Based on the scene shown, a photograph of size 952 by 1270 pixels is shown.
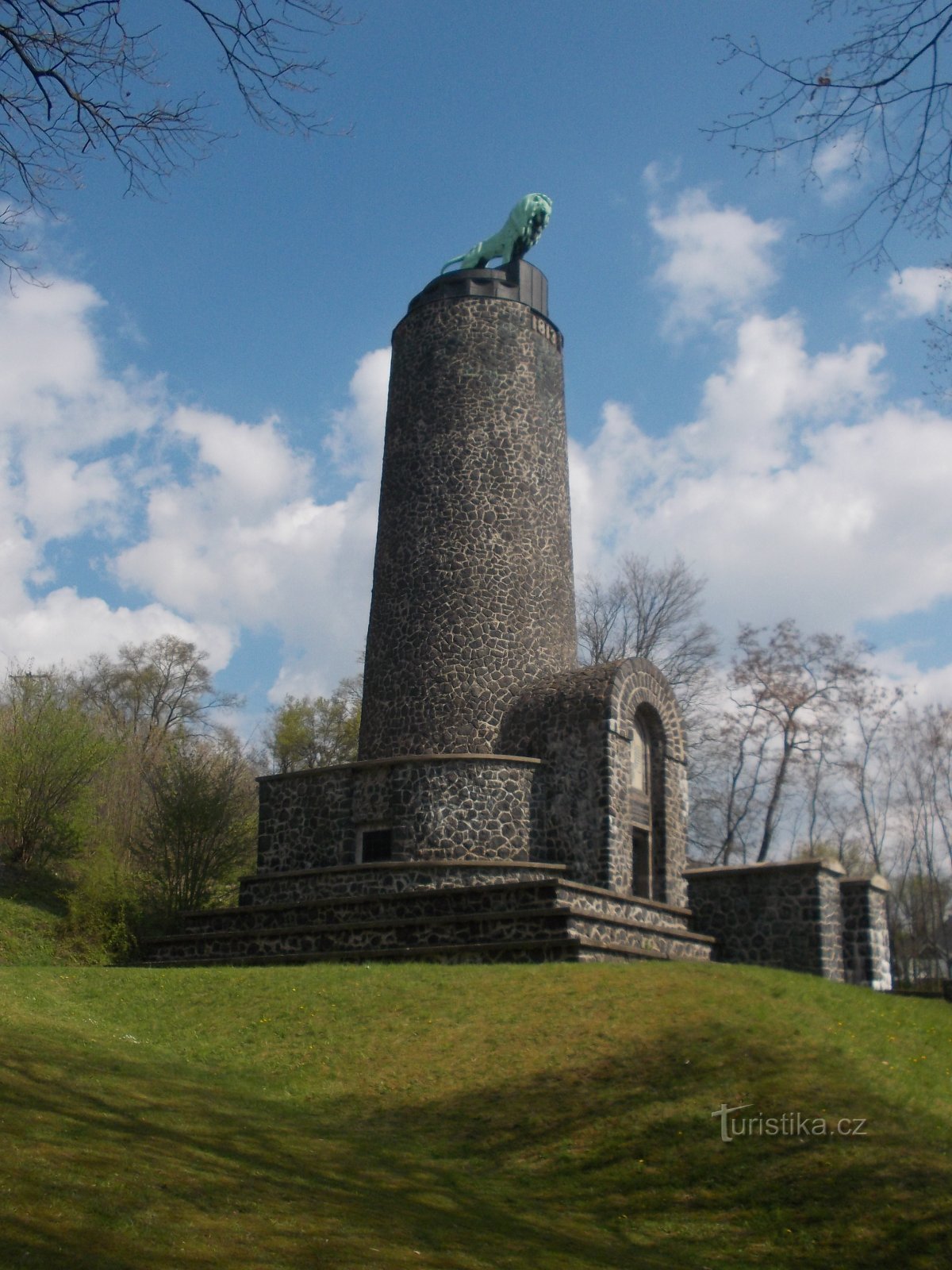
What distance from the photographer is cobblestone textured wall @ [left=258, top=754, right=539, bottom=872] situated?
1858 centimetres

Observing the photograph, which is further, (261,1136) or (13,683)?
(13,683)

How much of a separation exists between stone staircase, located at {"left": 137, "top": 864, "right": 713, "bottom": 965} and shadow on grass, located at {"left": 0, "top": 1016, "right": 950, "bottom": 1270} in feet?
13.8

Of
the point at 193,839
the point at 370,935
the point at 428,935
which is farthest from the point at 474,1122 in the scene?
the point at 193,839

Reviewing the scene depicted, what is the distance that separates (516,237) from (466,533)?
6310 millimetres

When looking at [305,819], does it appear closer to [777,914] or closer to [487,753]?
[487,753]

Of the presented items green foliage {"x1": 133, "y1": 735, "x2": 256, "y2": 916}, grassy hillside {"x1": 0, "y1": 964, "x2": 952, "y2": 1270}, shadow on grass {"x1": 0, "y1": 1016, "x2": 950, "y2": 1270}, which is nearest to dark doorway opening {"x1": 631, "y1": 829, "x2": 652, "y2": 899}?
grassy hillside {"x1": 0, "y1": 964, "x2": 952, "y2": 1270}

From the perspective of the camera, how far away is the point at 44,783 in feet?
80.6

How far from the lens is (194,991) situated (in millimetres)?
14789

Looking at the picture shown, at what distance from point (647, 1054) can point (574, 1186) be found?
223 centimetres

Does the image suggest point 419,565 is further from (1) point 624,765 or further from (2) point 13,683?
(2) point 13,683

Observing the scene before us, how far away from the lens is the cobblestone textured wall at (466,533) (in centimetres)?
2039

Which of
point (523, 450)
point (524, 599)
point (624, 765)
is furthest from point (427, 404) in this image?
point (624, 765)

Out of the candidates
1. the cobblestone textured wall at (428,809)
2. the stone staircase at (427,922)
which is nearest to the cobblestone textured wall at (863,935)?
the stone staircase at (427,922)

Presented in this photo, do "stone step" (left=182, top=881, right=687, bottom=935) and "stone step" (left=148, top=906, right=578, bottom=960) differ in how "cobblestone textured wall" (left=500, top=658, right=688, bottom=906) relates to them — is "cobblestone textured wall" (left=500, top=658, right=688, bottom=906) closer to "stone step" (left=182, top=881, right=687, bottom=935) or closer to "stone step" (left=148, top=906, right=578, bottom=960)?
"stone step" (left=182, top=881, right=687, bottom=935)
